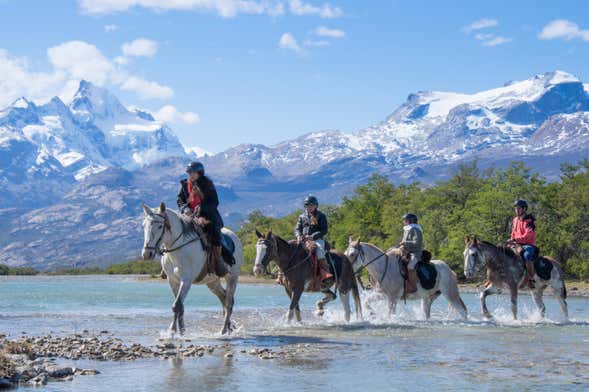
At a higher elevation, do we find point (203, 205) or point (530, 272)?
point (203, 205)

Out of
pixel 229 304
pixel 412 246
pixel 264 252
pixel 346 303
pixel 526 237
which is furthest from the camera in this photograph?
pixel 526 237

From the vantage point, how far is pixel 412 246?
22.9 meters

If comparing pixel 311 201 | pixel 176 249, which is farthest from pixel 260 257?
pixel 176 249

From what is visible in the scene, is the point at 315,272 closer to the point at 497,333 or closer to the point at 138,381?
the point at 497,333

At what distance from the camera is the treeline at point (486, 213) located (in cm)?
6303

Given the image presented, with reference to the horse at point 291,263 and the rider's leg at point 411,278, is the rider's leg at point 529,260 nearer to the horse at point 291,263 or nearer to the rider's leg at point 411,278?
the rider's leg at point 411,278

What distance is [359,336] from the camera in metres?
18.6

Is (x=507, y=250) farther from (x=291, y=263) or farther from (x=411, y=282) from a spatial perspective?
(x=291, y=263)

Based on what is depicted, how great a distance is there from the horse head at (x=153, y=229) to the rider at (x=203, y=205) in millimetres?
1156

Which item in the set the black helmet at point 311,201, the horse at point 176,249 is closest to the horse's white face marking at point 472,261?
the black helmet at point 311,201

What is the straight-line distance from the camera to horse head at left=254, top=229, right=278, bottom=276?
19.6 metres

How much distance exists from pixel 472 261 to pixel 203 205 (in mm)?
8542

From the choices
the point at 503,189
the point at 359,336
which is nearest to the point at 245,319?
the point at 359,336

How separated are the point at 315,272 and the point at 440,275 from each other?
424 centimetres
